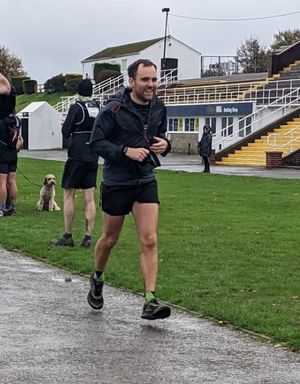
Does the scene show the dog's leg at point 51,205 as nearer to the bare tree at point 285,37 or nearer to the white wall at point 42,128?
the white wall at point 42,128

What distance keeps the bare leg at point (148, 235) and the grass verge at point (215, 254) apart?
0.55 m

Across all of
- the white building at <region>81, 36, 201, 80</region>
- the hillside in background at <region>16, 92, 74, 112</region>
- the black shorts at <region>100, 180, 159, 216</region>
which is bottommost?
the black shorts at <region>100, 180, 159, 216</region>

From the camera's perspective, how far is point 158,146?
255 inches

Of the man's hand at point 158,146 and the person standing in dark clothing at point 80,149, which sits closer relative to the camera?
the man's hand at point 158,146

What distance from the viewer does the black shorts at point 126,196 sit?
21.5 feet

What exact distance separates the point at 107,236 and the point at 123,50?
8042cm

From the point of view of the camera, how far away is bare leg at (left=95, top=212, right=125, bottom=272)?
22.1 feet

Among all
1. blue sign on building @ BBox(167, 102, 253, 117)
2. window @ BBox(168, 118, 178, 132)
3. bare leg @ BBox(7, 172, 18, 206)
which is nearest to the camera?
bare leg @ BBox(7, 172, 18, 206)

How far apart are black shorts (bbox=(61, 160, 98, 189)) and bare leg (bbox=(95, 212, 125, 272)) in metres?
3.05

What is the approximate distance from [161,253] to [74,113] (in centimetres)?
197

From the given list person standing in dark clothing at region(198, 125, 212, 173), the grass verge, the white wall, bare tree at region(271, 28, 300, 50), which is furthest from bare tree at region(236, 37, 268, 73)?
the grass verge

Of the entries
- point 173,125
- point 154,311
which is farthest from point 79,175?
point 173,125

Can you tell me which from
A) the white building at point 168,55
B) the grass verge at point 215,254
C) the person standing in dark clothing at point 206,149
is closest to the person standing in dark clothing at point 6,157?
the grass verge at point 215,254

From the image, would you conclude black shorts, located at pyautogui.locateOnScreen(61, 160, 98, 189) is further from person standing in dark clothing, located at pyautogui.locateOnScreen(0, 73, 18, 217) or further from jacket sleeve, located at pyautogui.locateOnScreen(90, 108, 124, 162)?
jacket sleeve, located at pyautogui.locateOnScreen(90, 108, 124, 162)
